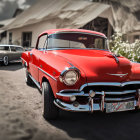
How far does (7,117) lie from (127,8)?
17518 millimetres

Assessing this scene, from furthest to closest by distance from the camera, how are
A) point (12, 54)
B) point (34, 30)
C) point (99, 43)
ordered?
1. point (34, 30)
2. point (12, 54)
3. point (99, 43)

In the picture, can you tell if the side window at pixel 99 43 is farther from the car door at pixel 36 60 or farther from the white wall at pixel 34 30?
the white wall at pixel 34 30

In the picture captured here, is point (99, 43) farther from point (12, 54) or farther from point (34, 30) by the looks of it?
point (34, 30)

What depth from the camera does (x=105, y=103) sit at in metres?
2.74

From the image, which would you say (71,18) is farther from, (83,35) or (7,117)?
(7,117)

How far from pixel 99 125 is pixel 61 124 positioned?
23.8 inches

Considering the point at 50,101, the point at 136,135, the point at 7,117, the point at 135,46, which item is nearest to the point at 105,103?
the point at 136,135

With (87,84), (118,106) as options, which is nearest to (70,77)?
(87,84)

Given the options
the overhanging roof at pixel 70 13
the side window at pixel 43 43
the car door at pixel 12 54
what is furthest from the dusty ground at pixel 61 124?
the overhanging roof at pixel 70 13

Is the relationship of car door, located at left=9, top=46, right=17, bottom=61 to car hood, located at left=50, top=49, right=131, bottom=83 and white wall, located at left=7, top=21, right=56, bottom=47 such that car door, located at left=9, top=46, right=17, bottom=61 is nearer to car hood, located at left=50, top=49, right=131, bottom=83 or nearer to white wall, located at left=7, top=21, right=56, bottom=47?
white wall, located at left=7, top=21, right=56, bottom=47

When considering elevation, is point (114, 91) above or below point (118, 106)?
above

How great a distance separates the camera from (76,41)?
3949mm

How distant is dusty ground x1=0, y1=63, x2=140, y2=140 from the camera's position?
2.47 m

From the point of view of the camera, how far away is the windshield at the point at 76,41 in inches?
149
